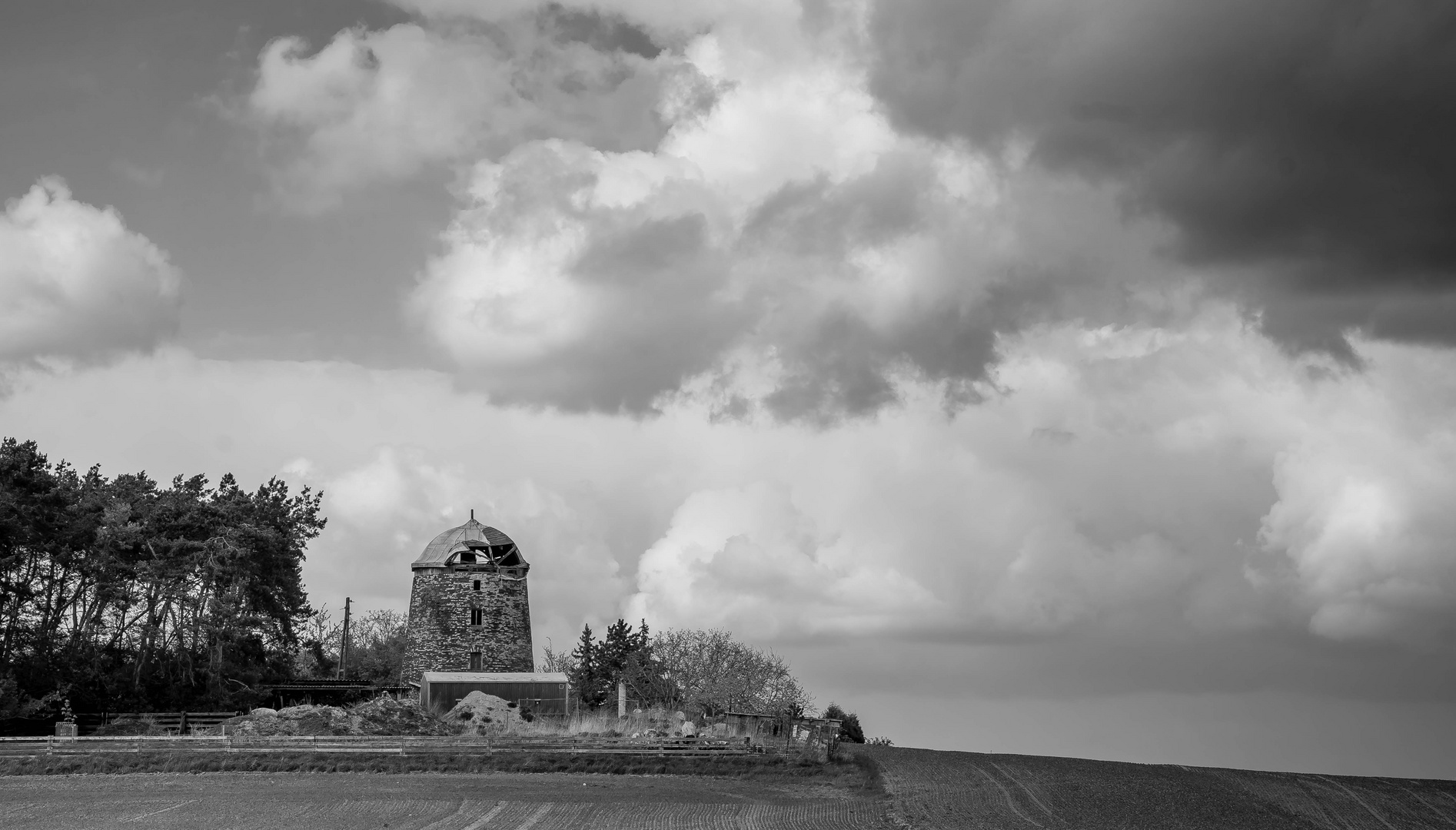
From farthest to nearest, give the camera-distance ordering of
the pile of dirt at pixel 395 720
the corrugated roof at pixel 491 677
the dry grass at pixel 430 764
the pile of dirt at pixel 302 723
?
the corrugated roof at pixel 491 677
the pile of dirt at pixel 395 720
the pile of dirt at pixel 302 723
the dry grass at pixel 430 764

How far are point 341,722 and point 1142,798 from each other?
2952cm

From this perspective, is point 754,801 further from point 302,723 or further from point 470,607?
point 470,607

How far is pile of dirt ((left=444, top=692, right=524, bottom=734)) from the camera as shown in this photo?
5528 centimetres

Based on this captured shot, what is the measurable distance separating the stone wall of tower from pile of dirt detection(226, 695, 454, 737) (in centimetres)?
1148

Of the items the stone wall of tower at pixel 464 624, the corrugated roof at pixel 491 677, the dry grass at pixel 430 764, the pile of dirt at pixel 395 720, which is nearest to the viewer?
the dry grass at pixel 430 764

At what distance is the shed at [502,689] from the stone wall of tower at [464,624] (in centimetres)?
302

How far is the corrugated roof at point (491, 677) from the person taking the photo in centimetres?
6194

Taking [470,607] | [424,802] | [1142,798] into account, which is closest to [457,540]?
[470,607]

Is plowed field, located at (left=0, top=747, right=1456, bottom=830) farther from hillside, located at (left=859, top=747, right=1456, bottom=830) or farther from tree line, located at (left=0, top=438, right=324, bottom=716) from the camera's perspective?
tree line, located at (left=0, top=438, right=324, bottom=716)

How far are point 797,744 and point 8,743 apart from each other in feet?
84.4

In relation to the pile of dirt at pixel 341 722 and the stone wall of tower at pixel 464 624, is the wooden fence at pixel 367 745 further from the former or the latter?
the stone wall of tower at pixel 464 624

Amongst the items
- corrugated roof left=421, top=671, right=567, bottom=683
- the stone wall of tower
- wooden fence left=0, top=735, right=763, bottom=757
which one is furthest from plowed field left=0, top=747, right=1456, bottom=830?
the stone wall of tower

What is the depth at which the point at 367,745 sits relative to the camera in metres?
45.8

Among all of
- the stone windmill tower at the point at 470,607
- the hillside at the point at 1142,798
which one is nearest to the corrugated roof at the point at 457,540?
the stone windmill tower at the point at 470,607
